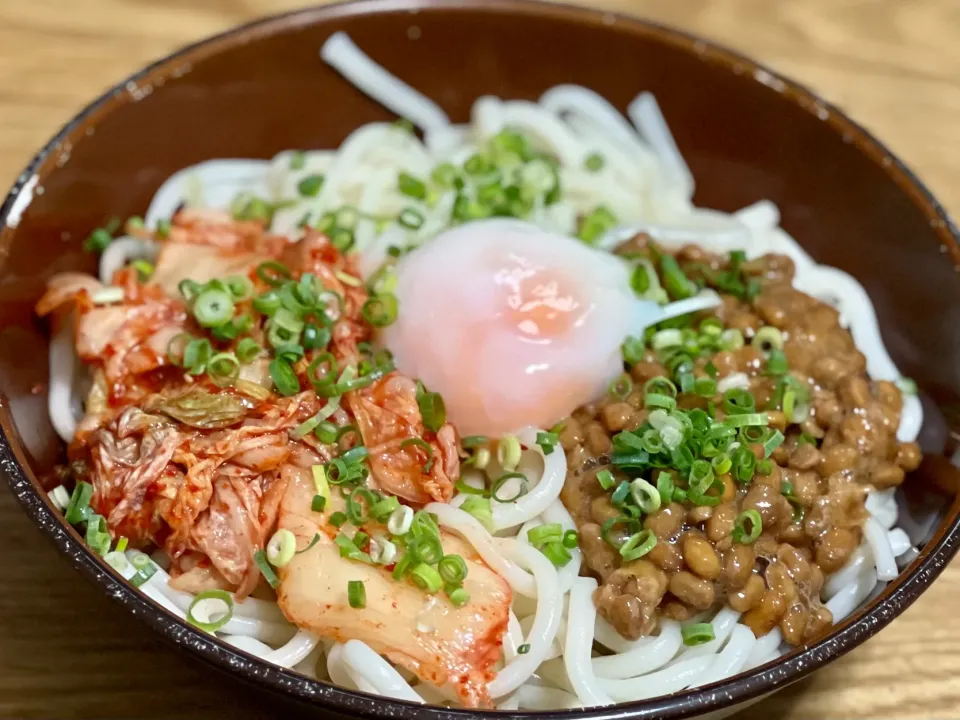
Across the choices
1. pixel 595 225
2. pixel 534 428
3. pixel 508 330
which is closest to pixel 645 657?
pixel 534 428

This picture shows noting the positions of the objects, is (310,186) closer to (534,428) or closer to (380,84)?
(380,84)

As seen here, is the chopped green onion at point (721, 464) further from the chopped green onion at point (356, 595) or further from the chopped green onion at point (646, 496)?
the chopped green onion at point (356, 595)

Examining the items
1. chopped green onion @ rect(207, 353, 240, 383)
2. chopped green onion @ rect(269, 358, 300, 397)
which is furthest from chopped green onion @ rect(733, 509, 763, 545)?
chopped green onion @ rect(207, 353, 240, 383)

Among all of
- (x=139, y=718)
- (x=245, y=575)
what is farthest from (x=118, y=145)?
(x=139, y=718)

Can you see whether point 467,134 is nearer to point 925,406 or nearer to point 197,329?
point 197,329

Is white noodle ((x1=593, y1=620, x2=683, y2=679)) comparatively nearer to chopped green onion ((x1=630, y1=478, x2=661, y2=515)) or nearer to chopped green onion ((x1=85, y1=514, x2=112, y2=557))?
chopped green onion ((x1=630, y1=478, x2=661, y2=515))

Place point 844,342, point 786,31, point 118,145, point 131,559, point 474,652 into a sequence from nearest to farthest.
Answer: point 474,652
point 131,559
point 844,342
point 118,145
point 786,31
